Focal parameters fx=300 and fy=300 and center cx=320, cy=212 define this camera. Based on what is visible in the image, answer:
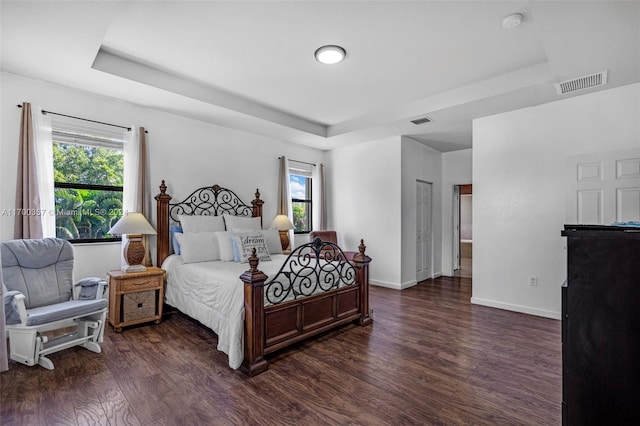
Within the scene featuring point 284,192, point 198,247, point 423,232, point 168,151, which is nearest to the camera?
point 198,247

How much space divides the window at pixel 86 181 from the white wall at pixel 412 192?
4.39 metres

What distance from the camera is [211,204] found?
185 inches

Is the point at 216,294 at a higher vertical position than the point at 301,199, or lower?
lower

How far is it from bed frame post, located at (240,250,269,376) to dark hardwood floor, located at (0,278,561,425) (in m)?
0.11

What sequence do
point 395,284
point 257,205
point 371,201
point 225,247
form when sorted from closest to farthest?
point 225,247 < point 257,205 < point 395,284 < point 371,201

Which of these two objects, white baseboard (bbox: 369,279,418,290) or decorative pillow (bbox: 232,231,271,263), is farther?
white baseboard (bbox: 369,279,418,290)

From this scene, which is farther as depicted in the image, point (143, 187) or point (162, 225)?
point (162, 225)

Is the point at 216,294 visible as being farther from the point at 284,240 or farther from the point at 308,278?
the point at 284,240

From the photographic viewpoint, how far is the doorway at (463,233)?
21.9 ft

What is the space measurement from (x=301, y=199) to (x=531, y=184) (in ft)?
12.9

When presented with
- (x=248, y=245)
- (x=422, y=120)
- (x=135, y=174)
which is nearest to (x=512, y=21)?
(x=422, y=120)

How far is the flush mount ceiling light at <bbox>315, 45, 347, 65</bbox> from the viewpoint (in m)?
2.89

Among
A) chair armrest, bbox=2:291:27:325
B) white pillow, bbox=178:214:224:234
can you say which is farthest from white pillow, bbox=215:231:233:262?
chair armrest, bbox=2:291:27:325

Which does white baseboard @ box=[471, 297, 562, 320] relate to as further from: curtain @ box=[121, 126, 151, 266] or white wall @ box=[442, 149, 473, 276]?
curtain @ box=[121, 126, 151, 266]
